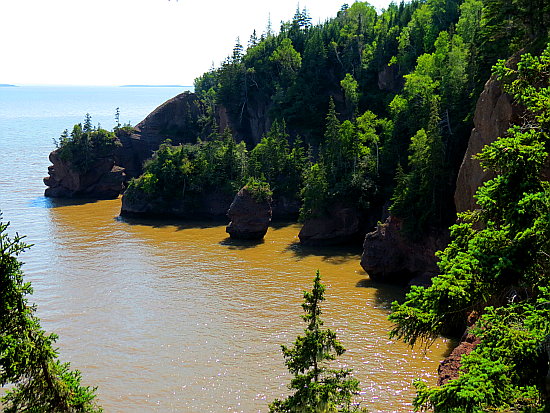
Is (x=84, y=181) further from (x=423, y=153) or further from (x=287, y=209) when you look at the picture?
(x=423, y=153)

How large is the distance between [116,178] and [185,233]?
28.0m

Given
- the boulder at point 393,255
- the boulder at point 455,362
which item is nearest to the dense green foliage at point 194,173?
the boulder at point 393,255

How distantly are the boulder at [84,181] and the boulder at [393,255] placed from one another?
168 feet

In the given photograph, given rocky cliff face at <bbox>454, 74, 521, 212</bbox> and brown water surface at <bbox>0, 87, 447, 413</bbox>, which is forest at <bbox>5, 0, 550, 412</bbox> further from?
brown water surface at <bbox>0, 87, 447, 413</bbox>

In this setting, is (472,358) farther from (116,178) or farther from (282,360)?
(116,178)

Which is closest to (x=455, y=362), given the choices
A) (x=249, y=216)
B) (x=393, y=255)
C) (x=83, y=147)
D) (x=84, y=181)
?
(x=393, y=255)

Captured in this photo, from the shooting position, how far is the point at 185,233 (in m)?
61.3

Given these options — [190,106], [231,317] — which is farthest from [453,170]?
[190,106]

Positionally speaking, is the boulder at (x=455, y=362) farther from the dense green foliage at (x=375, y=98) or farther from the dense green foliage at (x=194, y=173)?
the dense green foliage at (x=194, y=173)

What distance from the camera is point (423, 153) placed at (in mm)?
43156

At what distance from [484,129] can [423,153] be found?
41.9 feet

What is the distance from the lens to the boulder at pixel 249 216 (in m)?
56.8

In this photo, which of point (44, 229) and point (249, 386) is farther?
point (44, 229)

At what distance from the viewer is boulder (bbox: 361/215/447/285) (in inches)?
1652
